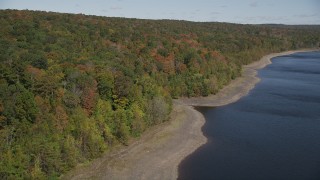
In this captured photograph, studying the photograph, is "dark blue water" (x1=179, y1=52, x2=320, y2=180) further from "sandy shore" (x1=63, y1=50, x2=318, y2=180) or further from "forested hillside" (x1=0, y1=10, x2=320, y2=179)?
"forested hillside" (x1=0, y1=10, x2=320, y2=179)

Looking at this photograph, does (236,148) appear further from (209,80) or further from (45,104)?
(209,80)

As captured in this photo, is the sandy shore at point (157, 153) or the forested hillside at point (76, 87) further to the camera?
the sandy shore at point (157, 153)

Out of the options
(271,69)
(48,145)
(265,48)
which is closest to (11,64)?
(48,145)

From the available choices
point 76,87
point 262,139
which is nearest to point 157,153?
point 76,87

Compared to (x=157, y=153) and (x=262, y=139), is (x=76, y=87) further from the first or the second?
(x=262, y=139)

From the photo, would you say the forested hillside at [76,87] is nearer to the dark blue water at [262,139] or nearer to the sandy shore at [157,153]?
the sandy shore at [157,153]

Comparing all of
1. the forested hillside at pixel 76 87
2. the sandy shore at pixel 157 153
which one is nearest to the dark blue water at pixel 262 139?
the sandy shore at pixel 157 153
